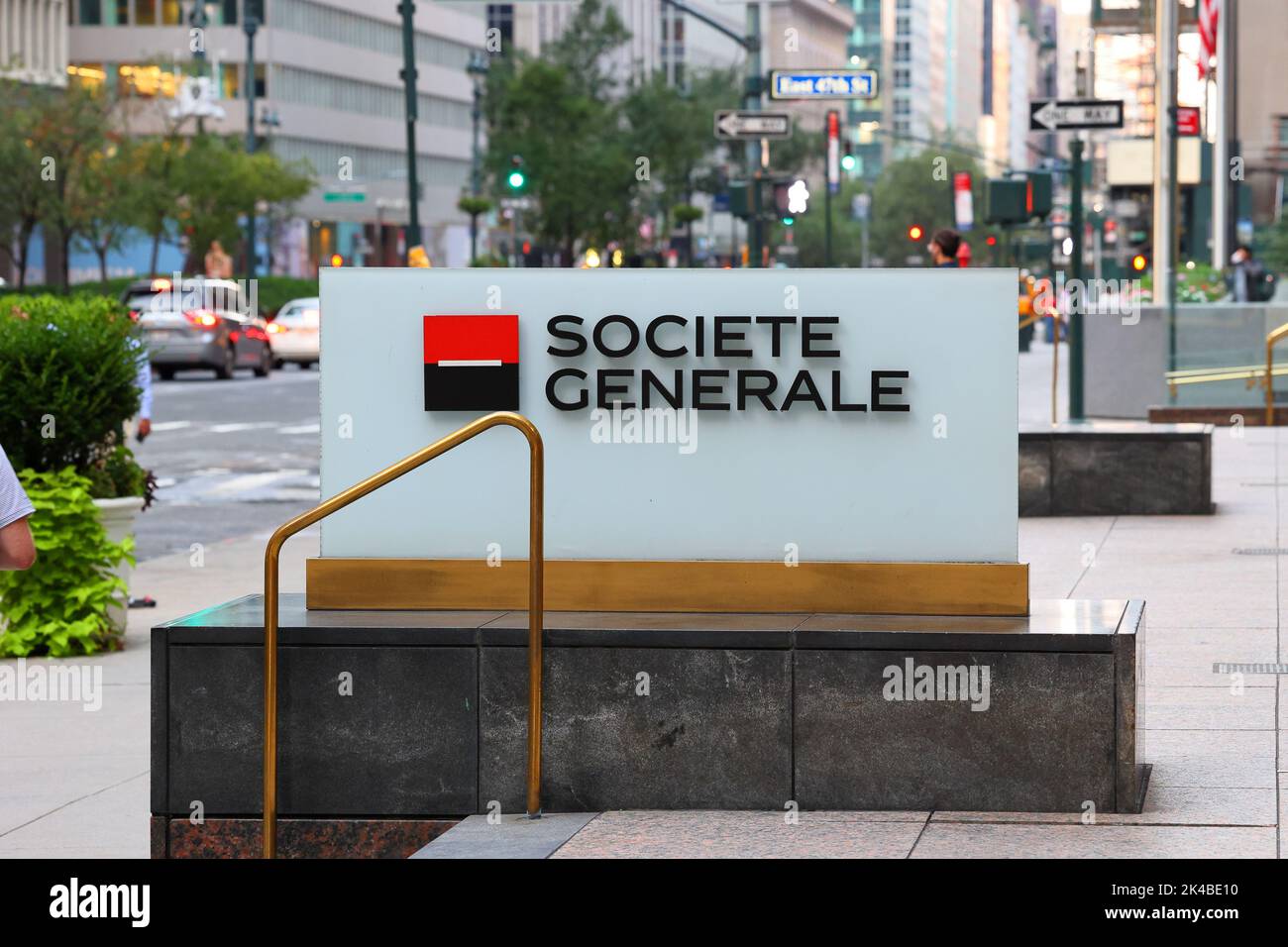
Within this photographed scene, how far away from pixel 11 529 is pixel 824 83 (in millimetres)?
26166

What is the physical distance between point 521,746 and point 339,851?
0.58 metres

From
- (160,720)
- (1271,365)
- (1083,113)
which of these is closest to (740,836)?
(160,720)

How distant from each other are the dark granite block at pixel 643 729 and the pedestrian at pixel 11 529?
1.29 m

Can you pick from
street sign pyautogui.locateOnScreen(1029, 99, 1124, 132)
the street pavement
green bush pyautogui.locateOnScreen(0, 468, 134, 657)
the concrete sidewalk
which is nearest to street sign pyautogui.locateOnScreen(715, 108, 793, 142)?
street sign pyautogui.locateOnScreen(1029, 99, 1124, 132)

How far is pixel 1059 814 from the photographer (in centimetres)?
642

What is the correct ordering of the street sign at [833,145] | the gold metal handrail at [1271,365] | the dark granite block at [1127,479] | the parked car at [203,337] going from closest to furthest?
the dark granite block at [1127,479] < the gold metal handrail at [1271,365] < the parked car at [203,337] < the street sign at [833,145]

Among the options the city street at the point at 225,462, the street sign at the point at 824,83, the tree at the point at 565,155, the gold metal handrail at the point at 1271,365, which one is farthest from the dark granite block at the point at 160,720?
the tree at the point at 565,155

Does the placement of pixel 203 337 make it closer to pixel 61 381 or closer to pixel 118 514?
pixel 118 514

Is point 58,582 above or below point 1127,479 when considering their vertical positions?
below

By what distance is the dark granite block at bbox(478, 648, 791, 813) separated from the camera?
652 centimetres

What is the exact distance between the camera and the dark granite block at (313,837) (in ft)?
21.7

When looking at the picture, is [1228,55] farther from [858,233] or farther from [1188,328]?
[858,233]

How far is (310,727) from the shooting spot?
21.8ft

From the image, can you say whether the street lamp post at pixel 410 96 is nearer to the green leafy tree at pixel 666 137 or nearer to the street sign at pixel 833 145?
the street sign at pixel 833 145
